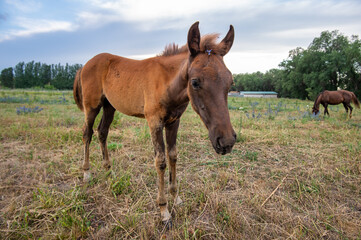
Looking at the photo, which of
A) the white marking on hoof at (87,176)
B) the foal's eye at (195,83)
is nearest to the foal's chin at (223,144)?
the foal's eye at (195,83)

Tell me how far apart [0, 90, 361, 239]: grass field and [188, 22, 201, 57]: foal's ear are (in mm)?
1982

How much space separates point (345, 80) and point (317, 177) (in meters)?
47.1

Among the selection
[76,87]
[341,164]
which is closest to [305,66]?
[341,164]

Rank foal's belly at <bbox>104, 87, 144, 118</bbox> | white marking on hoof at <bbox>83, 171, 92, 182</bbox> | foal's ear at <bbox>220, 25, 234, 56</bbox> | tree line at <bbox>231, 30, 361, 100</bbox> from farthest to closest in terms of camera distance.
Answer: tree line at <bbox>231, 30, 361, 100</bbox>, white marking on hoof at <bbox>83, 171, 92, 182</bbox>, foal's belly at <bbox>104, 87, 144, 118</bbox>, foal's ear at <bbox>220, 25, 234, 56</bbox>

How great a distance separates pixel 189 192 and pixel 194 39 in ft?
7.52

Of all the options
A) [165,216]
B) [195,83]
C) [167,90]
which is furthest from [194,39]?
[165,216]

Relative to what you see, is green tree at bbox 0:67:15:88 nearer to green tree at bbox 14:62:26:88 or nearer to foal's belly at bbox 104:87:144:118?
green tree at bbox 14:62:26:88

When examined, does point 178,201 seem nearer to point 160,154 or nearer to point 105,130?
point 160,154

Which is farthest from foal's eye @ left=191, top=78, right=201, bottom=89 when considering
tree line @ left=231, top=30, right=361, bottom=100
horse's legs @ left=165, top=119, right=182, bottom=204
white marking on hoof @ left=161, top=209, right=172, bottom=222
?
tree line @ left=231, top=30, right=361, bottom=100

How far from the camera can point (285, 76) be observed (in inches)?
1993

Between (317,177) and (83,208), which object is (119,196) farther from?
(317,177)

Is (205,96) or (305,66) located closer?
(205,96)

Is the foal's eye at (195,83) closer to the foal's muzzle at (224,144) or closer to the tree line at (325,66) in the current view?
the foal's muzzle at (224,144)

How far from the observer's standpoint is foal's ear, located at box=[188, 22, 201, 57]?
198 centimetres
